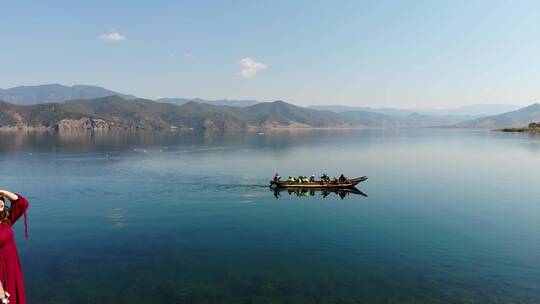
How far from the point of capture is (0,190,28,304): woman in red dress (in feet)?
30.2

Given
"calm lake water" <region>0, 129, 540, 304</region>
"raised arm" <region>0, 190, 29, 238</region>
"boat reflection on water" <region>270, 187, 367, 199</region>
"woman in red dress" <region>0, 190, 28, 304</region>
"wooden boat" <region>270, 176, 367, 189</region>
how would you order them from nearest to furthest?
"woman in red dress" <region>0, 190, 28, 304</region>, "raised arm" <region>0, 190, 29, 238</region>, "calm lake water" <region>0, 129, 540, 304</region>, "boat reflection on water" <region>270, 187, 367, 199</region>, "wooden boat" <region>270, 176, 367, 189</region>

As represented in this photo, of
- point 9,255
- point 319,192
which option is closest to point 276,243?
point 9,255

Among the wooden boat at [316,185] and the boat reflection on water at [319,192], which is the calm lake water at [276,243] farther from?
the wooden boat at [316,185]

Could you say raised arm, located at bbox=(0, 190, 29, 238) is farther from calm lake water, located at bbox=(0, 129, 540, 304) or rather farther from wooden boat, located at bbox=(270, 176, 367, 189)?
wooden boat, located at bbox=(270, 176, 367, 189)

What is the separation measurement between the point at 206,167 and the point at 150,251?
229 feet

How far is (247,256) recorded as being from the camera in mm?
36094

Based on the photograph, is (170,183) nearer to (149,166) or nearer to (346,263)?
(149,166)

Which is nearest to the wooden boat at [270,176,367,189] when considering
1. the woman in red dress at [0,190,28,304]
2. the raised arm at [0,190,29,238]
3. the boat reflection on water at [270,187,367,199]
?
the boat reflection on water at [270,187,367,199]

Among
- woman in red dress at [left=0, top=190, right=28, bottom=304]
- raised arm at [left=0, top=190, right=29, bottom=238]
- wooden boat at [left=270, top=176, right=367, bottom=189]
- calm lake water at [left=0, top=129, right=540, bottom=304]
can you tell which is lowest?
calm lake water at [left=0, top=129, right=540, bottom=304]

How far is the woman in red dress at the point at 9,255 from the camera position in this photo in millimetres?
9211

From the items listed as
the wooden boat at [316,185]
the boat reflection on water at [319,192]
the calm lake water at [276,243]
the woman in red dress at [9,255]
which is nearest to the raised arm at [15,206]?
the woman in red dress at [9,255]

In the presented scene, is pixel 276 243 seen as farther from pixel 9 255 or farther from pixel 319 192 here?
pixel 319 192

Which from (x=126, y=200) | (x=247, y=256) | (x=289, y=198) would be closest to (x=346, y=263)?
(x=247, y=256)

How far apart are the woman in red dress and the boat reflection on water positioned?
58.2m
